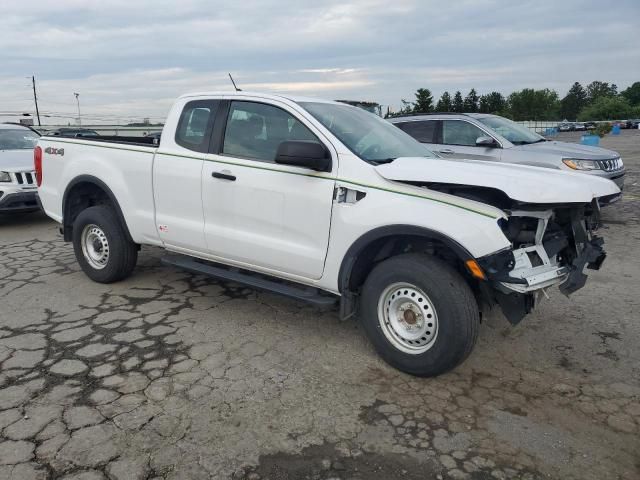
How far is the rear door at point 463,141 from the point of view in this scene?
8.34 meters

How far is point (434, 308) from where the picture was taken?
3.32 meters

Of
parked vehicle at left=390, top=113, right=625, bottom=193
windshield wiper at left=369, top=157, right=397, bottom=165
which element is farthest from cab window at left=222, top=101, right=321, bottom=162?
parked vehicle at left=390, top=113, right=625, bottom=193

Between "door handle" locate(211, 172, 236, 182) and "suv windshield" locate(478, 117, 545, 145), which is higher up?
"suv windshield" locate(478, 117, 545, 145)

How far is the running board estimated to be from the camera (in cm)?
389

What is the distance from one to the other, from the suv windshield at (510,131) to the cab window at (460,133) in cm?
23

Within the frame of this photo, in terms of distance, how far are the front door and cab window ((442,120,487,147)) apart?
530 cm

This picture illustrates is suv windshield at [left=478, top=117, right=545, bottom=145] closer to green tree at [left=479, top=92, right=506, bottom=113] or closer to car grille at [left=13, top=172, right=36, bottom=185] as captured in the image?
car grille at [left=13, top=172, right=36, bottom=185]

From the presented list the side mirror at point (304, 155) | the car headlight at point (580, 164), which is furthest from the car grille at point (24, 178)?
the car headlight at point (580, 164)

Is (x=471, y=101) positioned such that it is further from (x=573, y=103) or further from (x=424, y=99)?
(x=573, y=103)

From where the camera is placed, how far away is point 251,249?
4.11 metres

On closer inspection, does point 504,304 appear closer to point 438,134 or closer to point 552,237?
point 552,237

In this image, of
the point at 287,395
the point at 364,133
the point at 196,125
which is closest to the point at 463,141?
the point at 364,133

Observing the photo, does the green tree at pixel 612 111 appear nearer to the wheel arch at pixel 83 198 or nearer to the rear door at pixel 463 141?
the rear door at pixel 463 141

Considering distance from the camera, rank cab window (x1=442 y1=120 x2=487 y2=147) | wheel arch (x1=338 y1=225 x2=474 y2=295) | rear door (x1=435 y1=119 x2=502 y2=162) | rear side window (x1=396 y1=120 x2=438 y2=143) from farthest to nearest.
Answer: rear side window (x1=396 y1=120 x2=438 y2=143), cab window (x1=442 y1=120 x2=487 y2=147), rear door (x1=435 y1=119 x2=502 y2=162), wheel arch (x1=338 y1=225 x2=474 y2=295)
